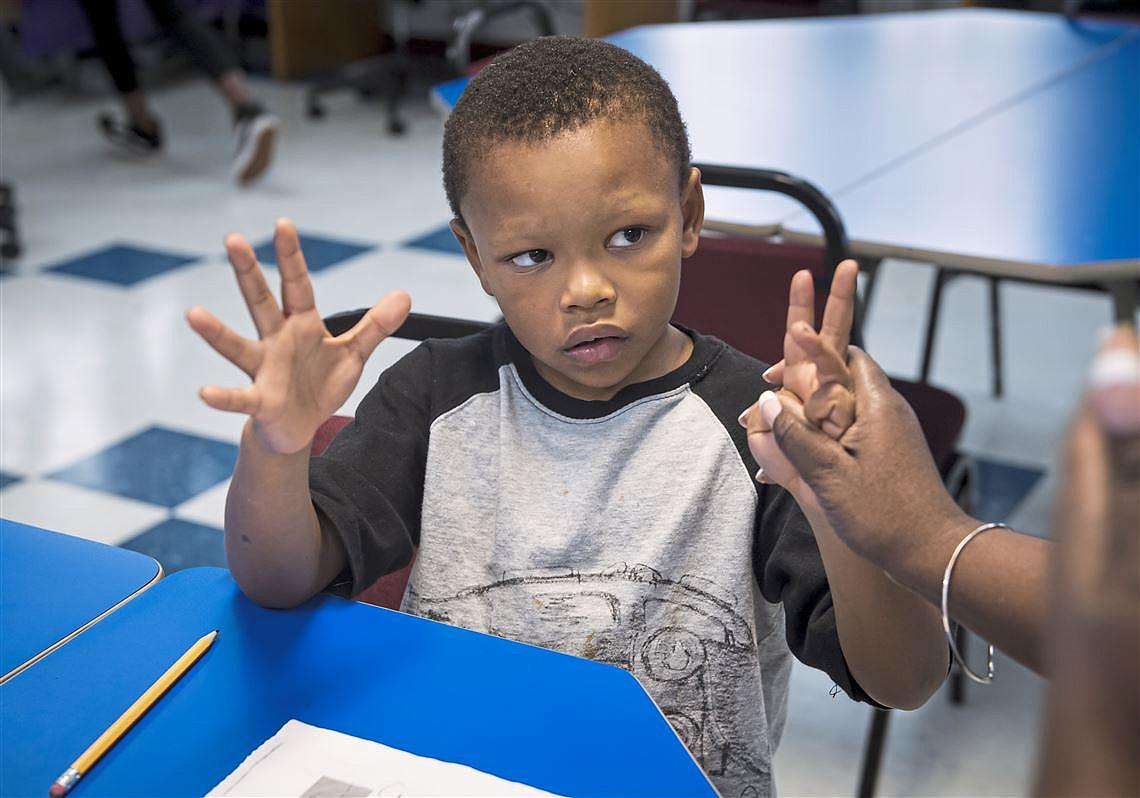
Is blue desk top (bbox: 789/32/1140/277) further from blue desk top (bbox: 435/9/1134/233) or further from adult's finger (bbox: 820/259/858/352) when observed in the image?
adult's finger (bbox: 820/259/858/352)

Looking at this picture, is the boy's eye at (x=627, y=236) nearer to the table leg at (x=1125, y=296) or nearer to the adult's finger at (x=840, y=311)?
the adult's finger at (x=840, y=311)

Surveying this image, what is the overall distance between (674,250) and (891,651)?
334 mm

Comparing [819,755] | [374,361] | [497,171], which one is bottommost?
[819,755]

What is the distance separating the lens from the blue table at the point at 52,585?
0.83m

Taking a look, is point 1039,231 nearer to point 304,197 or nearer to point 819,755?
point 819,755

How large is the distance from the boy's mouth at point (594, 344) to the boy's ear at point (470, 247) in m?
0.09

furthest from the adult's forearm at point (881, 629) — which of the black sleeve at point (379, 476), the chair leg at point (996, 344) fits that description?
the chair leg at point (996, 344)

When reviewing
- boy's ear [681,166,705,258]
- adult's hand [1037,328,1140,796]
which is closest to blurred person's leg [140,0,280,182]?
boy's ear [681,166,705,258]

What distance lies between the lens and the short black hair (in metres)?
0.95

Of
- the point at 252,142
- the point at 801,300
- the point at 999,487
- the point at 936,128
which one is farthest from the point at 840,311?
the point at 252,142

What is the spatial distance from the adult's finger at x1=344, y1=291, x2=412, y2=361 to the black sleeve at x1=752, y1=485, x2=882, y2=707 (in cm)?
30

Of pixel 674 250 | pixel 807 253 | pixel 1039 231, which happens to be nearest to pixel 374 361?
pixel 674 250

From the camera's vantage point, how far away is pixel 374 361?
0.97 m

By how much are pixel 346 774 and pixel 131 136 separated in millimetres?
4255
